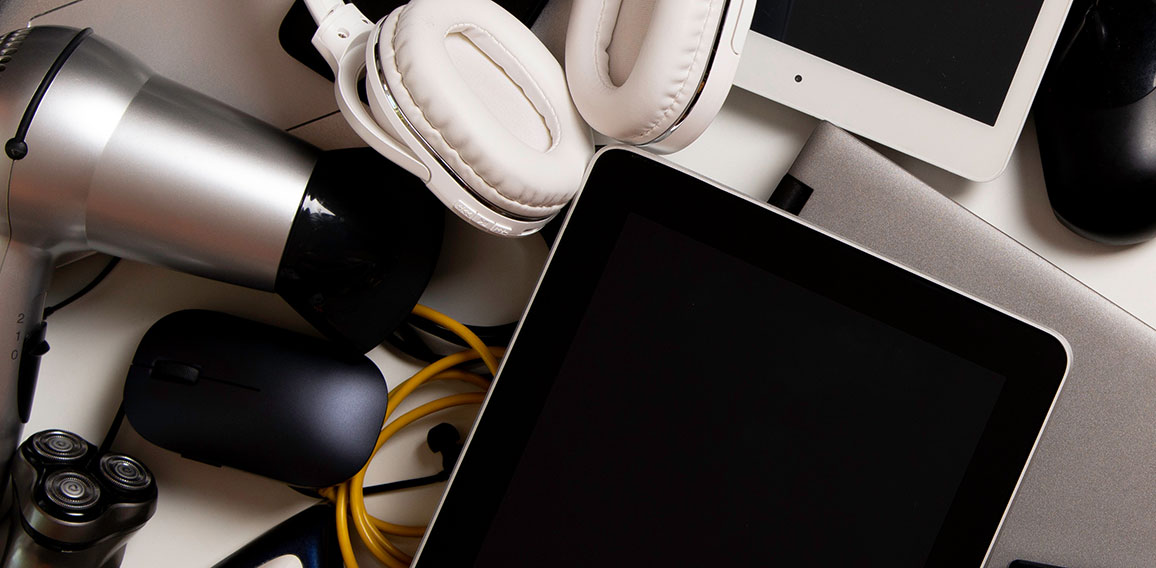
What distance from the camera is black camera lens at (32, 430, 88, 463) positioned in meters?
0.58

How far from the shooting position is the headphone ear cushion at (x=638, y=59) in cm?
48

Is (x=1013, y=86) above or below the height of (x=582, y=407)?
above

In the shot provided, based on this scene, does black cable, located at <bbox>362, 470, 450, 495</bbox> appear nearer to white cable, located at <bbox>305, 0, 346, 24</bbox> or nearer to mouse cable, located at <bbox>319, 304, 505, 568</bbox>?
mouse cable, located at <bbox>319, 304, 505, 568</bbox>

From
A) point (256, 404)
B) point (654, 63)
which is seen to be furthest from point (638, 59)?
point (256, 404)

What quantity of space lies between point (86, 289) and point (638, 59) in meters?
0.47

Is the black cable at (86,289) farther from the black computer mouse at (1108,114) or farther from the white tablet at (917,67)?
the black computer mouse at (1108,114)

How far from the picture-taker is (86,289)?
650mm

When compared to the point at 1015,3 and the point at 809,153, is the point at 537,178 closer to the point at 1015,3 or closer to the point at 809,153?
the point at 809,153

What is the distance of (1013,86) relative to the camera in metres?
0.61

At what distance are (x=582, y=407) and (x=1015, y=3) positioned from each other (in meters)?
0.43

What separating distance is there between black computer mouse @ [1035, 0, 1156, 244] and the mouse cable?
46cm

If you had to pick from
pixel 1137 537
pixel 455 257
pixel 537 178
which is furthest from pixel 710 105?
pixel 1137 537

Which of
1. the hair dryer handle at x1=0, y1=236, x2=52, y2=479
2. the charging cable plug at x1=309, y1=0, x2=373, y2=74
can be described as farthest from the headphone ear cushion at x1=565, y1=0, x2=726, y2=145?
the hair dryer handle at x1=0, y1=236, x2=52, y2=479

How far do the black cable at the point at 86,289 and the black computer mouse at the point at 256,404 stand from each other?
8 centimetres
